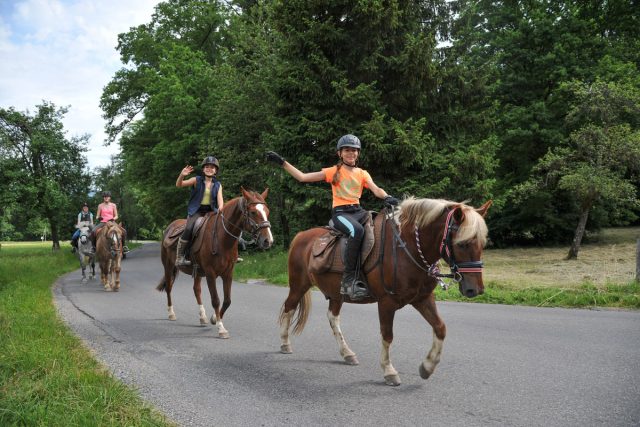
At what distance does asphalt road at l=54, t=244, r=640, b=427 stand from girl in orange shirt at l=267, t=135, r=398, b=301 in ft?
3.44

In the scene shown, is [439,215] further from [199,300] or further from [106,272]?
[106,272]

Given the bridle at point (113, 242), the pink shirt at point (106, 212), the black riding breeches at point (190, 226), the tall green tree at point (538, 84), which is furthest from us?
the tall green tree at point (538, 84)

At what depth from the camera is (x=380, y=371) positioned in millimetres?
5430

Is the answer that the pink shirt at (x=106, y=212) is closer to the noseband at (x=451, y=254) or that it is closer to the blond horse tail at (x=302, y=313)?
the blond horse tail at (x=302, y=313)

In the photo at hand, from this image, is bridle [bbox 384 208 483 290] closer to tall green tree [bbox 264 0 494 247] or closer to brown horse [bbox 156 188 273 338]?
brown horse [bbox 156 188 273 338]

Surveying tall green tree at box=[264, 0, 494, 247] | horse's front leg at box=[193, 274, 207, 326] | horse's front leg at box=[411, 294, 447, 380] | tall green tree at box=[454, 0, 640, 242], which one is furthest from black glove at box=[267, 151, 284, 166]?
tall green tree at box=[454, 0, 640, 242]

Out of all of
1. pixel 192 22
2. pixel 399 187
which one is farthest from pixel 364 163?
pixel 192 22

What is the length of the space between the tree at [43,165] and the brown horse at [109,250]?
73.8ft

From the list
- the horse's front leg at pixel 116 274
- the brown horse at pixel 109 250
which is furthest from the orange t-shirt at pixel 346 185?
the brown horse at pixel 109 250

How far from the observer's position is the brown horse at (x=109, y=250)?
14287 mm

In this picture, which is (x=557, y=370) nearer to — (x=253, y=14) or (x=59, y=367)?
(x=59, y=367)

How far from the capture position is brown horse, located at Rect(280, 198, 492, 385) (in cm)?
434

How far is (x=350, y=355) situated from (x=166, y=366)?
2.24 m

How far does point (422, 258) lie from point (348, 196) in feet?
4.45
